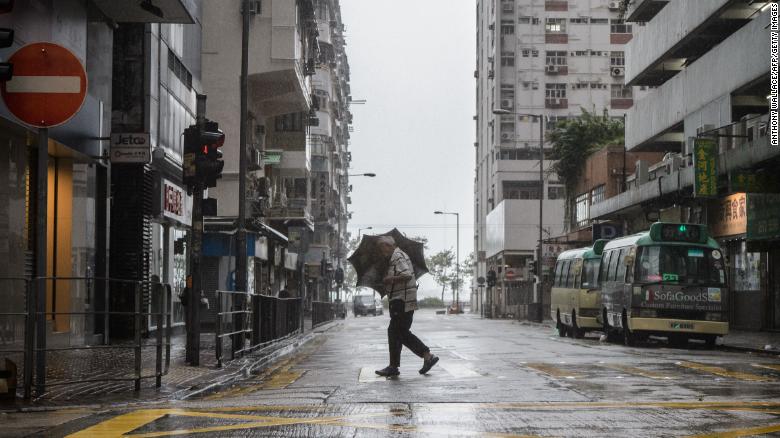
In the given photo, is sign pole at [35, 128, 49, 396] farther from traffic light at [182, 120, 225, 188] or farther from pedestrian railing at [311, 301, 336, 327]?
pedestrian railing at [311, 301, 336, 327]

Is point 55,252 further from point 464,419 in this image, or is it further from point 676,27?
point 676,27

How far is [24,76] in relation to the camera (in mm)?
10461

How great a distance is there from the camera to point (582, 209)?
210ft

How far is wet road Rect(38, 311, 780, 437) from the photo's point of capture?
817cm

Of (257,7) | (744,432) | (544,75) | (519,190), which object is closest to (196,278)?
(744,432)

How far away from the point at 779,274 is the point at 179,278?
17682 millimetres

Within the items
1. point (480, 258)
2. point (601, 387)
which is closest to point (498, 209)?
point (480, 258)

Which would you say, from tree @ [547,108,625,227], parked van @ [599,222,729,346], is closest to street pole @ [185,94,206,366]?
parked van @ [599,222,729,346]

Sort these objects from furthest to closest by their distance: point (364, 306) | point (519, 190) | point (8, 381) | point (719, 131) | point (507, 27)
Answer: point (519, 190) → point (507, 27) → point (364, 306) → point (719, 131) → point (8, 381)

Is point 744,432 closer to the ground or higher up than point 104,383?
higher up

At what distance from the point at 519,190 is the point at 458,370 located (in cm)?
8712

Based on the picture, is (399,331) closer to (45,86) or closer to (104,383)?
(104,383)

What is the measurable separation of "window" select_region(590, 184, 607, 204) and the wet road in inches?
1644

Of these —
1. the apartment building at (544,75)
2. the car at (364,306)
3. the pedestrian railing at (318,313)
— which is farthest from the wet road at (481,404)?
the apartment building at (544,75)
